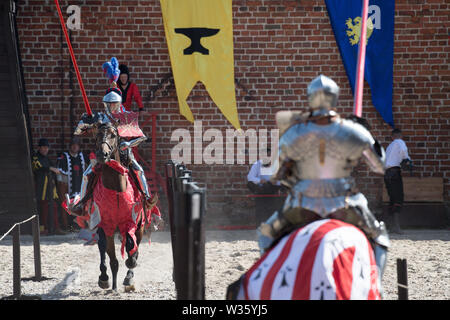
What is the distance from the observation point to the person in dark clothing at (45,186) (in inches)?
368

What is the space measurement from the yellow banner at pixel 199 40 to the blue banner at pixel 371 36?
5.41ft

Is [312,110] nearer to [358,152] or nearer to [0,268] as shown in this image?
[358,152]

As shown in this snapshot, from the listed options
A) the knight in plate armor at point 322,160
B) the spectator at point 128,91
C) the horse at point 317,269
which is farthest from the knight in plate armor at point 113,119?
the spectator at point 128,91

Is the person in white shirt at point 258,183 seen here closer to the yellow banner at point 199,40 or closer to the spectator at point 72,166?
the yellow banner at point 199,40

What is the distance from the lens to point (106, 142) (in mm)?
5652

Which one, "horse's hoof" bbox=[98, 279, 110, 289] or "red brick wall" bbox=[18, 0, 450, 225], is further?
"red brick wall" bbox=[18, 0, 450, 225]

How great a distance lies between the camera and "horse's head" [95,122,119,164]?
5.58 meters

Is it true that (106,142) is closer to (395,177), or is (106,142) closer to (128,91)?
(128,91)

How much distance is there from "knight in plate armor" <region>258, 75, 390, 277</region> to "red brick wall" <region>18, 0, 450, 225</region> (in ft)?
21.8

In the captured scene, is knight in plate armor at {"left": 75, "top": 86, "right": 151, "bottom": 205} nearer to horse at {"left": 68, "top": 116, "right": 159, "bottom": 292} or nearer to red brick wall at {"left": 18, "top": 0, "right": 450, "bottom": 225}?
horse at {"left": 68, "top": 116, "right": 159, "bottom": 292}

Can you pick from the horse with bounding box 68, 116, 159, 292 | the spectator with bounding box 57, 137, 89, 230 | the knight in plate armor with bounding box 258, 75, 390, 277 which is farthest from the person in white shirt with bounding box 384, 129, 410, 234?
the knight in plate armor with bounding box 258, 75, 390, 277

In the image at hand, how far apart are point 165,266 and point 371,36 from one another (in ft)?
16.0

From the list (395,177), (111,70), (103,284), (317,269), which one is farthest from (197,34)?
(317,269)

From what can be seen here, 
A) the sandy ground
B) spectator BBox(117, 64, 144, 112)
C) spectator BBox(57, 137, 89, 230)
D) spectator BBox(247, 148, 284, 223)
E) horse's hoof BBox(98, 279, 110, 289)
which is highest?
spectator BBox(117, 64, 144, 112)
